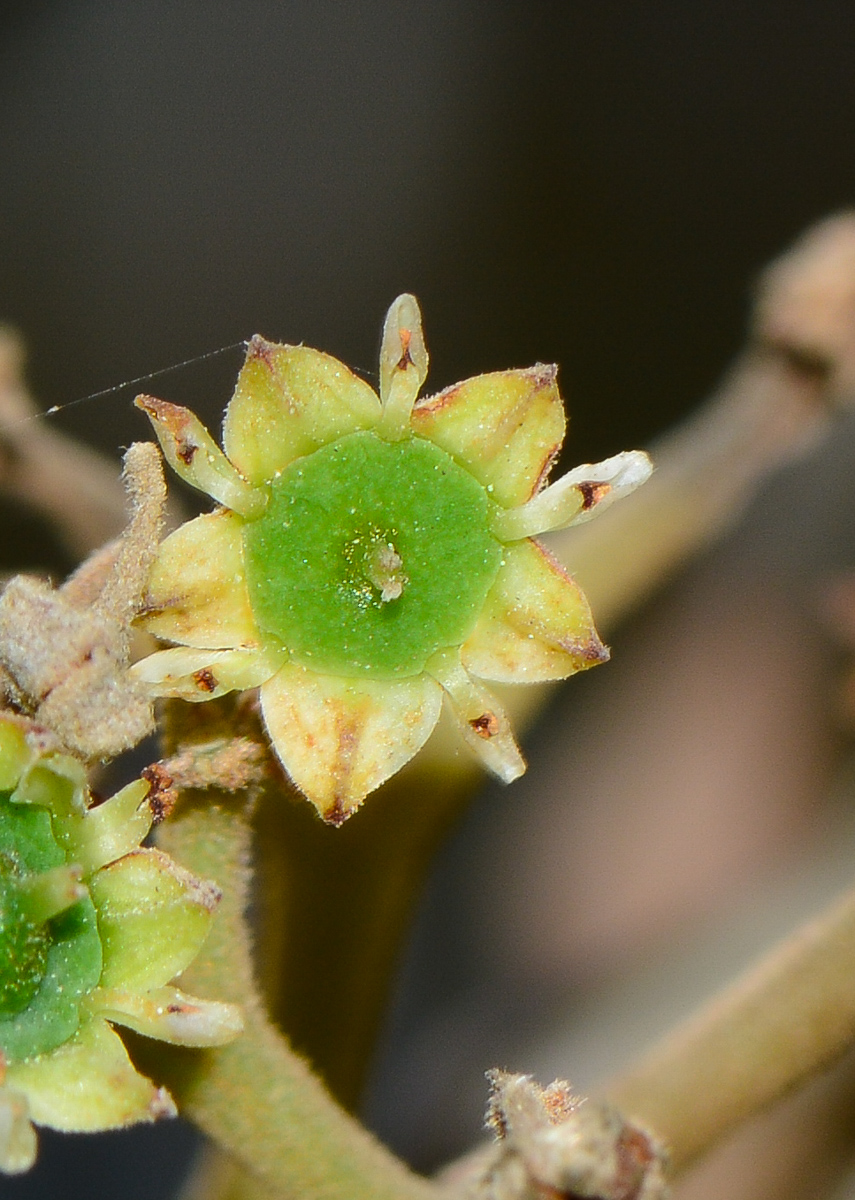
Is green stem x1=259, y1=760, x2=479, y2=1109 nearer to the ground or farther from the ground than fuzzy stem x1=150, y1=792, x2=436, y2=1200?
nearer to the ground

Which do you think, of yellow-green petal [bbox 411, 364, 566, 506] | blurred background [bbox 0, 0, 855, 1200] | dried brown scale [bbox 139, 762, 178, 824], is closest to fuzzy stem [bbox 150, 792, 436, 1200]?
dried brown scale [bbox 139, 762, 178, 824]

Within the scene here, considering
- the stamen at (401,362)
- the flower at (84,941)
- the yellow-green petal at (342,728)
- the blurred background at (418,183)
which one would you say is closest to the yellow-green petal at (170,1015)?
the flower at (84,941)

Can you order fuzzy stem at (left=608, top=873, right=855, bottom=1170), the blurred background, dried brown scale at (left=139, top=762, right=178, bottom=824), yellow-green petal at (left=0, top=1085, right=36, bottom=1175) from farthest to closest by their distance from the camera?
the blurred background
fuzzy stem at (left=608, top=873, right=855, bottom=1170)
dried brown scale at (left=139, top=762, right=178, bottom=824)
yellow-green petal at (left=0, top=1085, right=36, bottom=1175)

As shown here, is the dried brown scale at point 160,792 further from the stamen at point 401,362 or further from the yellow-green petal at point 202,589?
the stamen at point 401,362

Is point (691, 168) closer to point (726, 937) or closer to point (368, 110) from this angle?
point (368, 110)

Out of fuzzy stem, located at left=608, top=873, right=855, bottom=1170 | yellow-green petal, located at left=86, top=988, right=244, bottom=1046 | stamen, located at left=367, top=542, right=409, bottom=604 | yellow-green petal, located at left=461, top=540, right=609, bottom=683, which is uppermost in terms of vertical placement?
stamen, located at left=367, top=542, right=409, bottom=604

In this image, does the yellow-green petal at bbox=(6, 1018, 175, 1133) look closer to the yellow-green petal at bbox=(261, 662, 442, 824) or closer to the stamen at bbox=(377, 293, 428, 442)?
the yellow-green petal at bbox=(261, 662, 442, 824)

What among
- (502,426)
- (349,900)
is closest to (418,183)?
(349,900)

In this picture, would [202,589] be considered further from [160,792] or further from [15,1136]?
[15,1136]
